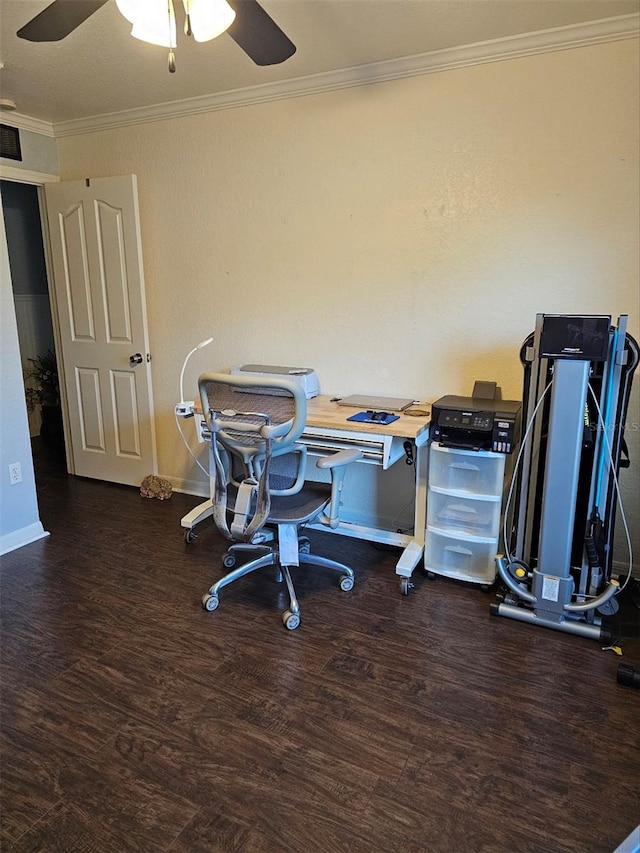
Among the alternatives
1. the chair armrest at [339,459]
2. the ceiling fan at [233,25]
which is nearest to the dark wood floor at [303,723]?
the chair armrest at [339,459]

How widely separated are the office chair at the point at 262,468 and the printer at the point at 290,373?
0.60 m

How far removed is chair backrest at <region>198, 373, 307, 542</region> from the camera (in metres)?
2.10

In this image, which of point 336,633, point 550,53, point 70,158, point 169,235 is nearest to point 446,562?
point 336,633

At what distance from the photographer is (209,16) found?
1.62m

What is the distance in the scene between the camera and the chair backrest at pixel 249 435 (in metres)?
2.10

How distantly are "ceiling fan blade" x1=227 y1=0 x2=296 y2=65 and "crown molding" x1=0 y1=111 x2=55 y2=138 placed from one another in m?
2.37

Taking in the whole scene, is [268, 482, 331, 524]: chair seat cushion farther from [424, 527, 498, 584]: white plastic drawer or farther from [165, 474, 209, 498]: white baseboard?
[165, 474, 209, 498]: white baseboard

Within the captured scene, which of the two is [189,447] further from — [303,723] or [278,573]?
[303,723]

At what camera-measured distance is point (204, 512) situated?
314 centimetres

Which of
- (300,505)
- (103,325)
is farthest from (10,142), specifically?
(300,505)

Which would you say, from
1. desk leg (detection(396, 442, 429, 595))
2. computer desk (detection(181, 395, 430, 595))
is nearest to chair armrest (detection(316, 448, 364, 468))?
computer desk (detection(181, 395, 430, 595))

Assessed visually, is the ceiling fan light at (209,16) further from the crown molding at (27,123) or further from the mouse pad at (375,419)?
the crown molding at (27,123)

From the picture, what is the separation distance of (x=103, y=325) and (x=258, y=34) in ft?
8.13

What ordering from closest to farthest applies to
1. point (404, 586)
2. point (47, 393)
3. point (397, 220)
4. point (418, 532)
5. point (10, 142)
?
point (404, 586) < point (418, 532) < point (397, 220) < point (10, 142) < point (47, 393)
